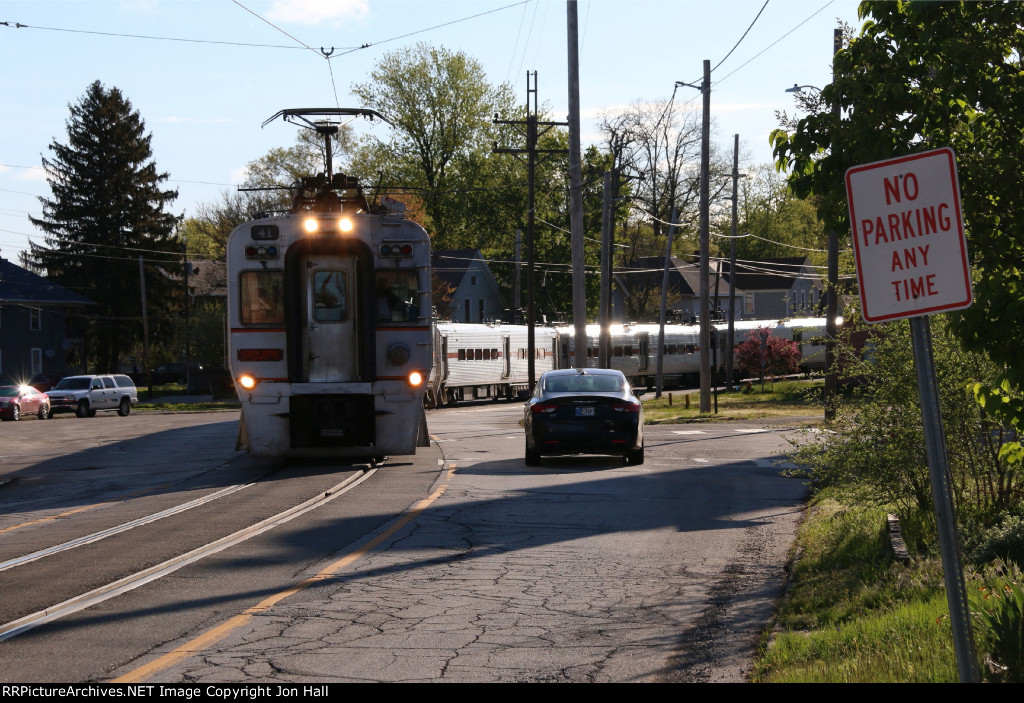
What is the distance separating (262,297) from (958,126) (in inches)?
468

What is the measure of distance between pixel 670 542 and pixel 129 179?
69.0 meters

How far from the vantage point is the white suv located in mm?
47594

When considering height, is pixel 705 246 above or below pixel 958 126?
above

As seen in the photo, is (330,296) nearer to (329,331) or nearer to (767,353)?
(329,331)

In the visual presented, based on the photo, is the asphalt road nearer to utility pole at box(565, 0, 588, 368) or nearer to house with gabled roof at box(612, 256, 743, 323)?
utility pole at box(565, 0, 588, 368)

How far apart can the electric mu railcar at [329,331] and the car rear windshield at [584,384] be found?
2315 mm

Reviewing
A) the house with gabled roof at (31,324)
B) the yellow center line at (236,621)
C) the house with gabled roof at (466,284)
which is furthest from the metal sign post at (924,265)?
the house with gabled roof at (466,284)

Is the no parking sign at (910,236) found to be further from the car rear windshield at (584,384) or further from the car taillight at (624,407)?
the car rear windshield at (584,384)

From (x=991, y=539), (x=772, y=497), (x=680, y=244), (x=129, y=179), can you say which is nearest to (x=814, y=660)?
(x=991, y=539)

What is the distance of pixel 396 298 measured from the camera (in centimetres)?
1823

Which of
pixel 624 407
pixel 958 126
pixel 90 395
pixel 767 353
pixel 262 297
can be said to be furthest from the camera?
pixel 767 353

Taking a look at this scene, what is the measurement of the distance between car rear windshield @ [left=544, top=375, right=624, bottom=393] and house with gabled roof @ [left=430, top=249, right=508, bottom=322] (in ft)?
174

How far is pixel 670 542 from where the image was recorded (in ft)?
37.1

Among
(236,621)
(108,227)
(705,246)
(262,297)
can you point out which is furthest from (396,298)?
(108,227)
